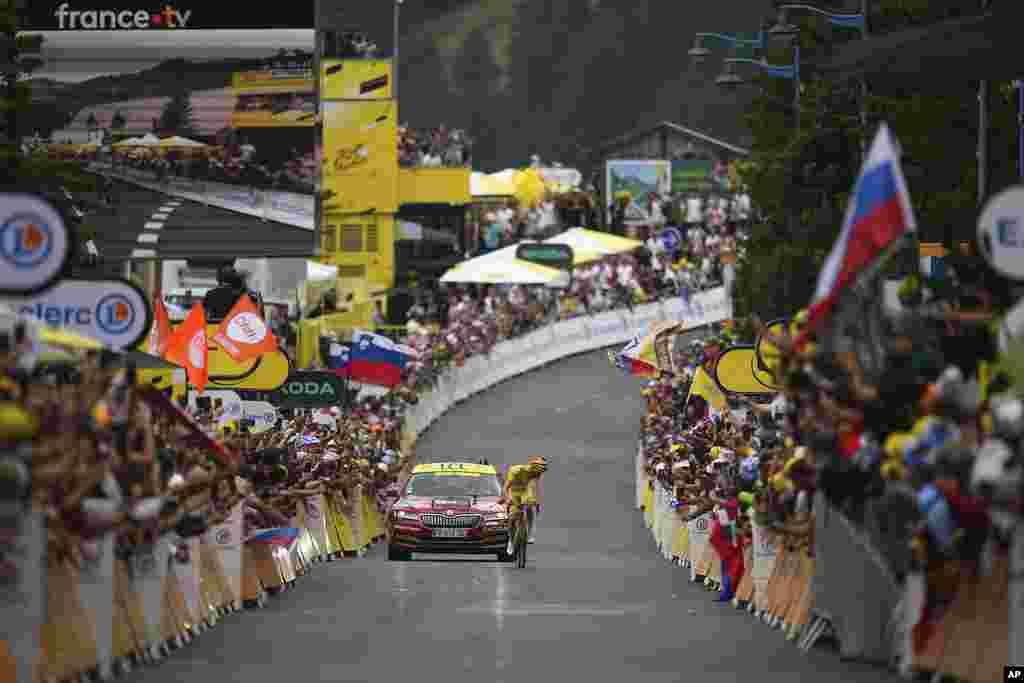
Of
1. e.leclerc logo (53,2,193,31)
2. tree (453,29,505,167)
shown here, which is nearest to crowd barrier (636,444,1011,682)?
e.leclerc logo (53,2,193,31)

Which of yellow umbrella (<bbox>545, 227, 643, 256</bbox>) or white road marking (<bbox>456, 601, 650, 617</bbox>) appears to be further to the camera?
yellow umbrella (<bbox>545, 227, 643, 256</bbox>)

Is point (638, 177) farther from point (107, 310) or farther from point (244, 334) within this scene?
point (107, 310)

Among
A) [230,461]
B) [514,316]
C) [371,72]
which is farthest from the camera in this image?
[371,72]

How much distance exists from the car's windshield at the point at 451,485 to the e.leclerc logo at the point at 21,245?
2059 cm

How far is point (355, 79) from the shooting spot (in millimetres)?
73312

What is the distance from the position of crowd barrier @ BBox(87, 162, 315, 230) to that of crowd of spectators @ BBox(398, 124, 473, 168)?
43.8m

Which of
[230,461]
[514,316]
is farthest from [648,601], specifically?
[514,316]

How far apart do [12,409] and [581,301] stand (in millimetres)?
58797

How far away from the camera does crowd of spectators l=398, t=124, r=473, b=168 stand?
82375mm

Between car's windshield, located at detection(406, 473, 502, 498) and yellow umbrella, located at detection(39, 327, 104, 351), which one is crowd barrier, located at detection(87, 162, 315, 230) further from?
yellow umbrella, located at detection(39, 327, 104, 351)

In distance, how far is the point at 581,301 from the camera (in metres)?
72.1

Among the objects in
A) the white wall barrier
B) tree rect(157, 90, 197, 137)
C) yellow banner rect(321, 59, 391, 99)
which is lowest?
the white wall barrier

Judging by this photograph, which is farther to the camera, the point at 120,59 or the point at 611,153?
the point at 611,153

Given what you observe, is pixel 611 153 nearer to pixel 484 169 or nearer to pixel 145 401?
pixel 484 169
